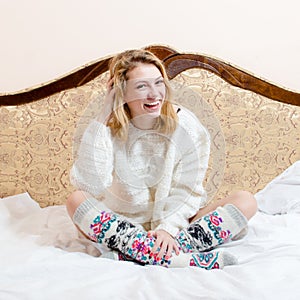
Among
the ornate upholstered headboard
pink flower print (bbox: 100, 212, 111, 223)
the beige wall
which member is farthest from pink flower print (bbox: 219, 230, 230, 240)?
the beige wall

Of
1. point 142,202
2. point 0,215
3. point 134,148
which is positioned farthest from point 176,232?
point 0,215

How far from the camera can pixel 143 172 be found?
4.63 ft

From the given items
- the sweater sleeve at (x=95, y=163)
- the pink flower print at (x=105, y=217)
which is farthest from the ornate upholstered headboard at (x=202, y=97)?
the pink flower print at (x=105, y=217)

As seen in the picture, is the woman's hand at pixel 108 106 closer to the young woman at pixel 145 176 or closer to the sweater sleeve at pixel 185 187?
the young woman at pixel 145 176

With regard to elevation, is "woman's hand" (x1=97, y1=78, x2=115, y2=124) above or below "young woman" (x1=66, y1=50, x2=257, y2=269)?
above

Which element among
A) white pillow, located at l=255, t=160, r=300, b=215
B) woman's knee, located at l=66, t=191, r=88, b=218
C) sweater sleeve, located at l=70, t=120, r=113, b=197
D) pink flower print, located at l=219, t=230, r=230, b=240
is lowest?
white pillow, located at l=255, t=160, r=300, b=215

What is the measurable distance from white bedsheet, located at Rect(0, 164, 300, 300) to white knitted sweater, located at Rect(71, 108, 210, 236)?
0.52ft

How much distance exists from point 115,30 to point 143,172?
0.85m

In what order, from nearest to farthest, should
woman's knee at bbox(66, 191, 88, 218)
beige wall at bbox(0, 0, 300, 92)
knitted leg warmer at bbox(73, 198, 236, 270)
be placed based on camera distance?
1. knitted leg warmer at bbox(73, 198, 236, 270)
2. woman's knee at bbox(66, 191, 88, 218)
3. beige wall at bbox(0, 0, 300, 92)

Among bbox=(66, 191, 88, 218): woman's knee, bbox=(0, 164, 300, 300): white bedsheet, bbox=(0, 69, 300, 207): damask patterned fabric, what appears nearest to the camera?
bbox=(0, 164, 300, 300): white bedsheet

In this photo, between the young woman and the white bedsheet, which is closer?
the white bedsheet

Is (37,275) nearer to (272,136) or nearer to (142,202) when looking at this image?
(142,202)

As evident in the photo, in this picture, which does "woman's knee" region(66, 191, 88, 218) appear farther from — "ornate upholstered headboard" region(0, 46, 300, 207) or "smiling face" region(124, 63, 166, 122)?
"ornate upholstered headboard" region(0, 46, 300, 207)

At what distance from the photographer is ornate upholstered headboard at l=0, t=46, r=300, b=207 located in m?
1.92
